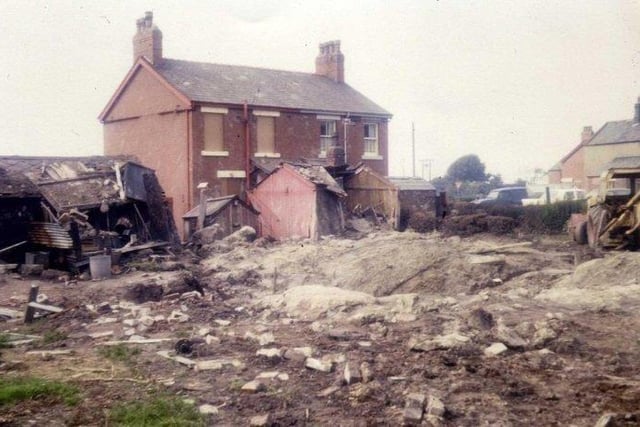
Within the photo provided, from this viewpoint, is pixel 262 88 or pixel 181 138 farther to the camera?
pixel 262 88

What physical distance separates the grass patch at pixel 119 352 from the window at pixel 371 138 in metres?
21.9

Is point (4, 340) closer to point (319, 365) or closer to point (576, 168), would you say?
point (319, 365)

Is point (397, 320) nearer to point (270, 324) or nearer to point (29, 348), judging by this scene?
point (270, 324)

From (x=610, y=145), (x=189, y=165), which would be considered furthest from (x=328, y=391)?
(x=610, y=145)

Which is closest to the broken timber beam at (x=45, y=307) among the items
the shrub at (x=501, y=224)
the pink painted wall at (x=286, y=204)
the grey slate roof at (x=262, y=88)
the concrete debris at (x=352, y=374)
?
the concrete debris at (x=352, y=374)

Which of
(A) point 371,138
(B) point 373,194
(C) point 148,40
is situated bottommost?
(B) point 373,194

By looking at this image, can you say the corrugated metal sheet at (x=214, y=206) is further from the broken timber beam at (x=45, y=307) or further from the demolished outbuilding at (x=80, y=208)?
the broken timber beam at (x=45, y=307)

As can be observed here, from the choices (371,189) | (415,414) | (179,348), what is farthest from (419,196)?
(415,414)

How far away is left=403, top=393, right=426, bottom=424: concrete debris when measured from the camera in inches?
216

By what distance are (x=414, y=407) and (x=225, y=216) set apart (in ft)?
51.1

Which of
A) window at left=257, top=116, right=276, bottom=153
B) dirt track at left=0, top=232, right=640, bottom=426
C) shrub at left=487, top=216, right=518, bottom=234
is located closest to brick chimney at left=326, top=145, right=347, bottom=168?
window at left=257, top=116, right=276, bottom=153

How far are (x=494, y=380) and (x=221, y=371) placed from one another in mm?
3135

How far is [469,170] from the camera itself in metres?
64.8

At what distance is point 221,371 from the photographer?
286 inches
